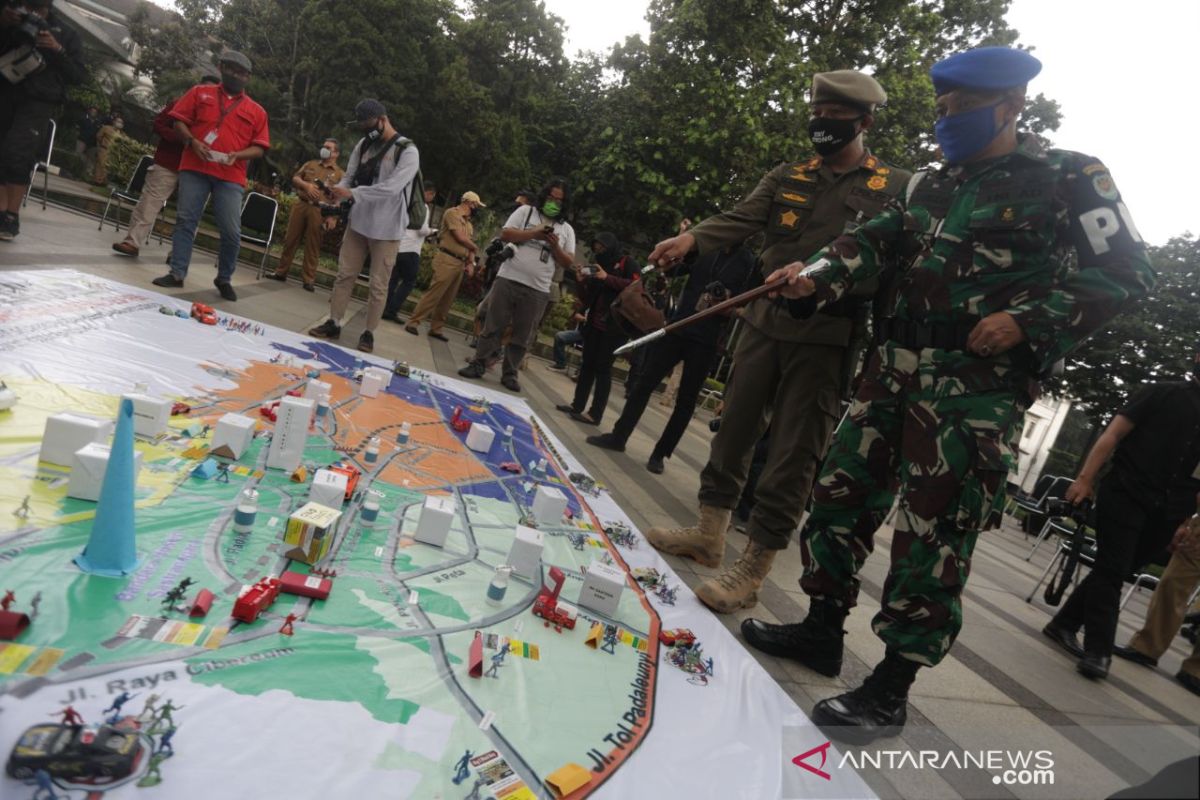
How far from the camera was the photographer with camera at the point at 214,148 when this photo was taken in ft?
18.4

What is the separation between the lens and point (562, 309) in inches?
557

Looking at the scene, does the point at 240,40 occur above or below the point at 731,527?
above

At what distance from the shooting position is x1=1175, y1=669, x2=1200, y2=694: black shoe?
432cm

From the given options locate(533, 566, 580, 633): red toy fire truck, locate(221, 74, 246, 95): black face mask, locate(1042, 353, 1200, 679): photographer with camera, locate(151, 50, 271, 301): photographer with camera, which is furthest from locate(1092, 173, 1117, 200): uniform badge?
locate(221, 74, 246, 95): black face mask

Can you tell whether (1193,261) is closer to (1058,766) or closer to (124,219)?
(1058,766)

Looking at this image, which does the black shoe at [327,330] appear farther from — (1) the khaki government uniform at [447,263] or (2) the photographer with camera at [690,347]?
(2) the photographer with camera at [690,347]

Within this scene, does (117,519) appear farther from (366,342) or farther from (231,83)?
(231,83)

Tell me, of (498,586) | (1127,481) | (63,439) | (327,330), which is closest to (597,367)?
(327,330)

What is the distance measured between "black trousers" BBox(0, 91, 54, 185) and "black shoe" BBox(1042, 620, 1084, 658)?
333 inches

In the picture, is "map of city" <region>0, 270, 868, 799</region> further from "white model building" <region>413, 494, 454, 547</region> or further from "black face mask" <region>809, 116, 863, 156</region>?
"black face mask" <region>809, 116, 863, 156</region>

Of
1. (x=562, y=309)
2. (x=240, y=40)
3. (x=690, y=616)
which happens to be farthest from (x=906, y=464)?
(x=240, y=40)

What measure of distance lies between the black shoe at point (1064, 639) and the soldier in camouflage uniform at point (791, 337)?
8.47ft

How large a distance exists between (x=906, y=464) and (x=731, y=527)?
2.55 meters

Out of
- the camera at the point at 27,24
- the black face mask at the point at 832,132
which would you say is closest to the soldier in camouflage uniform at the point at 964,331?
the black face mask at the point at 832,132
